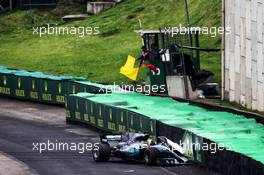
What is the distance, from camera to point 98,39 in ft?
267

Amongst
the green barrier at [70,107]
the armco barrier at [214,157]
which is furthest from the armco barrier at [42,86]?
the armco barrier at [214,157]

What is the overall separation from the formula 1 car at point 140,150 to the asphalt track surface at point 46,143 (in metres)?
0.28

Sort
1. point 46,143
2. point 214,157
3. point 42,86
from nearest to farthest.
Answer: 1. point 214,157
2. point 46,143
3. point 42,86

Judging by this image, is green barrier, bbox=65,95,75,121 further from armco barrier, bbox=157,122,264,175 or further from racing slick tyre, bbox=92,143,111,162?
racing slick tyre, bbox=92,143,111,162

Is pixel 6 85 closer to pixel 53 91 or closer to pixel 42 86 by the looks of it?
pixel 42 86

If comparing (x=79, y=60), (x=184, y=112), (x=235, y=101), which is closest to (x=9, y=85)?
(x=79, y=60)

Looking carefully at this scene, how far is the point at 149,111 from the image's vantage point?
45.8 meters

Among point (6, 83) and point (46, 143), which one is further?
point (6, 83)

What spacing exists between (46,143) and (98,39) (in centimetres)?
3380

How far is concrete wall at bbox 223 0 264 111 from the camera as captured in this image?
4872cm

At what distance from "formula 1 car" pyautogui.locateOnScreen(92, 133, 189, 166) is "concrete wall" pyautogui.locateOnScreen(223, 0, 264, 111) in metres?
8.91

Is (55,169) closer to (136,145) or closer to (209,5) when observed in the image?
(136,145)

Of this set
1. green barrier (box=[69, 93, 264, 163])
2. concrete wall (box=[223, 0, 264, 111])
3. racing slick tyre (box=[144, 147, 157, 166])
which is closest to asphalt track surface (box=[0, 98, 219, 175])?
racing slick tyre (box=[144, 147, 157, 166])

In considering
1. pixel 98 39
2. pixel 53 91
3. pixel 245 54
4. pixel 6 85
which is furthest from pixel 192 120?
pixel 98 39
